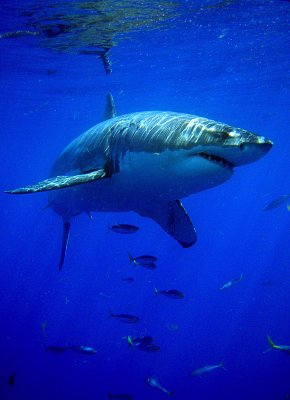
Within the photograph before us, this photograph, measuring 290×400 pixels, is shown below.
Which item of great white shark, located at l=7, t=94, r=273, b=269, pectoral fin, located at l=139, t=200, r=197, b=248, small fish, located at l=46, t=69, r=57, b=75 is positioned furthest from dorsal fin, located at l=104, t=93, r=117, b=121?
small fish, located at l=46, t=69, r=57, b=75

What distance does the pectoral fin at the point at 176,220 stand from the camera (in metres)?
5.58

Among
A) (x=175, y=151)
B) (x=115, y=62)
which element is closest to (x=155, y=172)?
(x=175, y=151)

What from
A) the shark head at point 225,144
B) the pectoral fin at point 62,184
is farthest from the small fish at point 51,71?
the shark head at point 225,144

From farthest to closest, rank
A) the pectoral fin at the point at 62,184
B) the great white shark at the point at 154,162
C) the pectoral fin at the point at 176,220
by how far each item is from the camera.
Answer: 1. the pectoral fin at the point at 176,220
2. the pectoral fin at the point at 62,184
3. the great white shark at the point at 154,162

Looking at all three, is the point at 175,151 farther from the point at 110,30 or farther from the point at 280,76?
the point at 280,76

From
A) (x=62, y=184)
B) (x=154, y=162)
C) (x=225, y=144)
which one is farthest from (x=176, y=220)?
(x=225, y=144)

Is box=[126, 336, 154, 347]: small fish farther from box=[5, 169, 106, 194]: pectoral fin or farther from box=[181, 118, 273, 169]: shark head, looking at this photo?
box=[181, 118, 273, 169]: shark head

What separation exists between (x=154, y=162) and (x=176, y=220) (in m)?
1.86

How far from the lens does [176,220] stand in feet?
18.6

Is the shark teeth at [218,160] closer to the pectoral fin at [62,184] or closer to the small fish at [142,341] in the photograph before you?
the pectoral fin at [62,184]

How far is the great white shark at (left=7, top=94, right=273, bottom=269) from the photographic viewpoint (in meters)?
3.37

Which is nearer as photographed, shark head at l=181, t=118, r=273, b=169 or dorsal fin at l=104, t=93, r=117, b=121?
shark head at l=181, t=118, r=273, b=169

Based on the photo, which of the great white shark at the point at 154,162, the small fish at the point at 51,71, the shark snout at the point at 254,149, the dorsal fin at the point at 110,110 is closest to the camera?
the shark snout at the point at 254,149

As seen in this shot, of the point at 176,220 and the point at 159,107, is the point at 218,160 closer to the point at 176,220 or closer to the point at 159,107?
the point at 176,220
